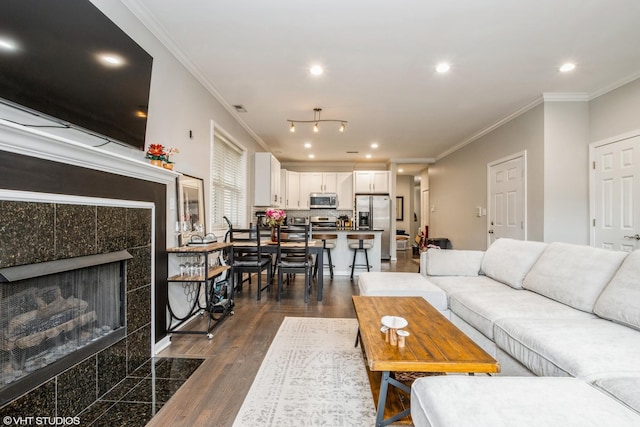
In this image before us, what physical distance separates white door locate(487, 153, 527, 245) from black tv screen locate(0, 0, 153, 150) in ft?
15.6

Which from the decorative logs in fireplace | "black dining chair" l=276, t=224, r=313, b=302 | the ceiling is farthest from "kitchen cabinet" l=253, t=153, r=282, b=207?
the decorative logs in fireplace

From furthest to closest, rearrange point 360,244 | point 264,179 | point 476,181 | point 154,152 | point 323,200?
point 323,200
point 264,179
point 476,181
point 360,244
point 154,152

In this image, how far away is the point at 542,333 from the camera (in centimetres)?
163

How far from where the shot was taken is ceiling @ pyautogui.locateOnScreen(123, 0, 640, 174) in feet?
7.43

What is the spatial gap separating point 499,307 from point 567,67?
2.73m

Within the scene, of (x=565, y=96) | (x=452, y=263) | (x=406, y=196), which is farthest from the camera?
(x=406, y=196)

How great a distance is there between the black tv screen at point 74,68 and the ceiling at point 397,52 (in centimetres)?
64

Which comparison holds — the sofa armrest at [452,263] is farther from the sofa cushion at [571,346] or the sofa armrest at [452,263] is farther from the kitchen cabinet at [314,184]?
the kitchen cabinet at [314,184]

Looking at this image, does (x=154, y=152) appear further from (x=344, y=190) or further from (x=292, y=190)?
(x=344, y=190)

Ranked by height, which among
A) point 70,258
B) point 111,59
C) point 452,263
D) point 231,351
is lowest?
point 231,351

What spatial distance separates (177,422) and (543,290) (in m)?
2.66

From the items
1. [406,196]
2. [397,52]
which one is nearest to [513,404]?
[397,52]

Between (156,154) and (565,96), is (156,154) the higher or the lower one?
the lower one

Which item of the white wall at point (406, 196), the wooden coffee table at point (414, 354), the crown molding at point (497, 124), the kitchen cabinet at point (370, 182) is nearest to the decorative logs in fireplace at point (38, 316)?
the wooden coffee table at point (414, 354)
